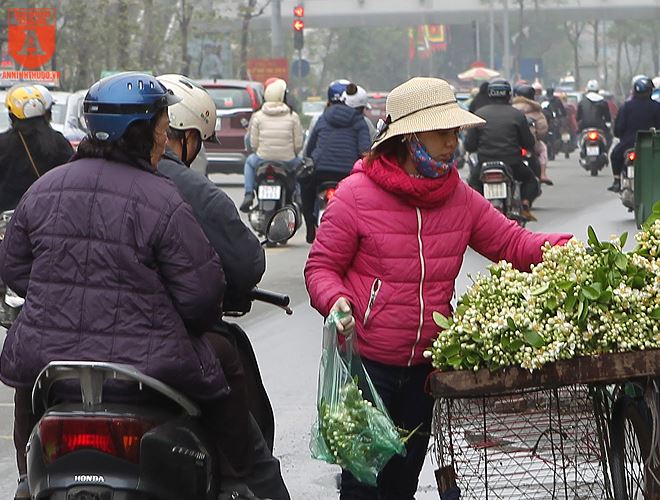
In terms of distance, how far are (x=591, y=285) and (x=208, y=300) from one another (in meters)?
1.19

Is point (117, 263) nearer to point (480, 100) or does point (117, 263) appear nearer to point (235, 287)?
point (235, 287)

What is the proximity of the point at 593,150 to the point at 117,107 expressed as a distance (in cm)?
2643

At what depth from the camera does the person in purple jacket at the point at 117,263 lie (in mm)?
4043

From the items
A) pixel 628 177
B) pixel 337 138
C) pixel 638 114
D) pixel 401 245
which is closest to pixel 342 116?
pixel 337 138

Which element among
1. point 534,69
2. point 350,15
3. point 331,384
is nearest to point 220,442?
point 331,384

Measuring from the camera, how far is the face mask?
4941 mm

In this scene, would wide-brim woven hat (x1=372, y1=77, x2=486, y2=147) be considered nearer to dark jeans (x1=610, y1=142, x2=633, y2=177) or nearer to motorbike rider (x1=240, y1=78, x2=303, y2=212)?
motorbike rider (x1=240, y1=78, x2=303, y2=212)

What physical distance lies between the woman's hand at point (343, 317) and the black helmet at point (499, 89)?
11.4 meters

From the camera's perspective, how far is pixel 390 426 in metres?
4.73

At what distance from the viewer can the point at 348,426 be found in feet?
15.4

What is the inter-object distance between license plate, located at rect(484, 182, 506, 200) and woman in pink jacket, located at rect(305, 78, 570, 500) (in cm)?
1100

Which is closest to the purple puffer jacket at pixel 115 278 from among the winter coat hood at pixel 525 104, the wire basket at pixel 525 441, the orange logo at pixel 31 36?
the wire basket at pixel 525 441

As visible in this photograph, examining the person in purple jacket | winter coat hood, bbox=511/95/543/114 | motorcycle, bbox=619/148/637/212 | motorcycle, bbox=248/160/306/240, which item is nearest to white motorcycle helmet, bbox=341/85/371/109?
motorcycle, bbox=248/160/306/240

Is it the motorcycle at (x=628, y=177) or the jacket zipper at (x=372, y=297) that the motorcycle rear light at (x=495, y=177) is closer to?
the motorcycle at (x=628, y=177)
